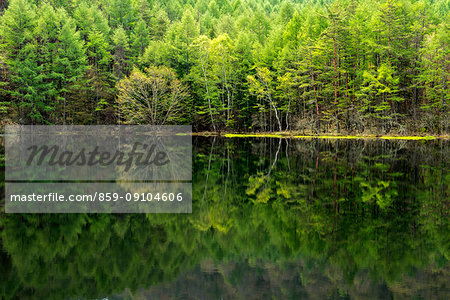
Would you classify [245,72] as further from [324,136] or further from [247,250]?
[247,250]

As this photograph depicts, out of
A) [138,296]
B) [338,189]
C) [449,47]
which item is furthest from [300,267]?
[449,47]

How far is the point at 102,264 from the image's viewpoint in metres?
5.49

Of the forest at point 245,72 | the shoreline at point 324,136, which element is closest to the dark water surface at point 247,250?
the shoreline at point 324,136

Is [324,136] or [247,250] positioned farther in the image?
[324,136]

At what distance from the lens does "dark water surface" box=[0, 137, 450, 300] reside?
4.80m

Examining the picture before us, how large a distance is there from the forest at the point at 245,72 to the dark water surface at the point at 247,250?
33437 millimetres

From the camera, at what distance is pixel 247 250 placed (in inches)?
242

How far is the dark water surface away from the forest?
110ft

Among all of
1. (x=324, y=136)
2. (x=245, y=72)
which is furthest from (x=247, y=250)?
(x=245, y=72)

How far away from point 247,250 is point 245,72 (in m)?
50.4

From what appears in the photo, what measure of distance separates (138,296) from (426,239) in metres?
4.64

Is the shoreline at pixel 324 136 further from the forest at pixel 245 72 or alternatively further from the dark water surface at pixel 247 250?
the dark water surface at pixel 247 250

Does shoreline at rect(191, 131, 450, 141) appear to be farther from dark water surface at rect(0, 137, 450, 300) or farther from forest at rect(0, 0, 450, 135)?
dark water surface at rect(0, 137, 450, 300)

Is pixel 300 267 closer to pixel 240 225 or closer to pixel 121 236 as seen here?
pixel 240 225
